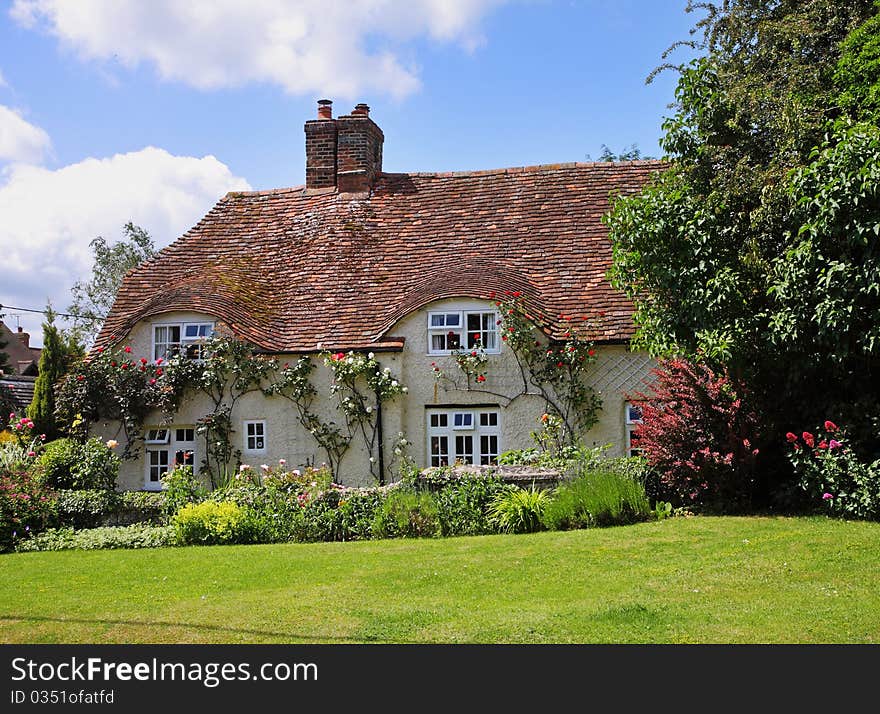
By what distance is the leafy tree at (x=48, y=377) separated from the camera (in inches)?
914

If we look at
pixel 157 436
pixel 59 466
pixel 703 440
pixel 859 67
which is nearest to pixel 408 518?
pixel 703 440

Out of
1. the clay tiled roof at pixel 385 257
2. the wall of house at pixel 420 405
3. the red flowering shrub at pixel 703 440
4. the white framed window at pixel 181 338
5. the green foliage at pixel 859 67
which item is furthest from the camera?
the white framed window at pixel 181 338

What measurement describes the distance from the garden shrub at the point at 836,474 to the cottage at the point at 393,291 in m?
4.88

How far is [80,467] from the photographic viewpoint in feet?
50.5

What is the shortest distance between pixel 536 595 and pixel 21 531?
9.39 meters

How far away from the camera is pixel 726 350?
11297 mm

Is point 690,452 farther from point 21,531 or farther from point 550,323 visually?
point 21,531

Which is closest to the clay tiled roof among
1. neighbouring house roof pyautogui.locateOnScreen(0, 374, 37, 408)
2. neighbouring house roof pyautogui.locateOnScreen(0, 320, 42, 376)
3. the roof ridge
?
the roof ridge

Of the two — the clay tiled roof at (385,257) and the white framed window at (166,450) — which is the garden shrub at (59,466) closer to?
the white framed window at (166,450)

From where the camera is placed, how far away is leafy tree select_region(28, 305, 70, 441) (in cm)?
2320

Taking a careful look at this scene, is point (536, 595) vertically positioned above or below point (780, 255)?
below

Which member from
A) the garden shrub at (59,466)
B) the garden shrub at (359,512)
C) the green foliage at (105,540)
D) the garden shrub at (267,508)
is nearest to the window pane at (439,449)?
the garden shrub at (267,508)

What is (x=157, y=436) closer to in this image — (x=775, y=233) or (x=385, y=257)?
(x=385, y=257)

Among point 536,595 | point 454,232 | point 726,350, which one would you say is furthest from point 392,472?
point 536,595
